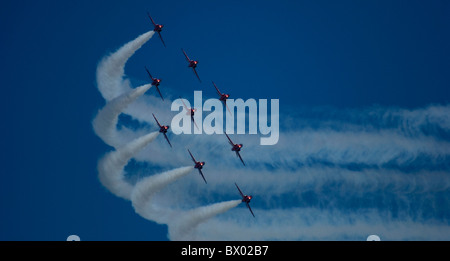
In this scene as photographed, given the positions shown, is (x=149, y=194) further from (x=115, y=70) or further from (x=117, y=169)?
(x=115, y=70)

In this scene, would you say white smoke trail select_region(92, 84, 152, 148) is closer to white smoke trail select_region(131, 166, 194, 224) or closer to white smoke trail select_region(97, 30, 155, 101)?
white smoke trail select_region(97, 30, 155, 101)

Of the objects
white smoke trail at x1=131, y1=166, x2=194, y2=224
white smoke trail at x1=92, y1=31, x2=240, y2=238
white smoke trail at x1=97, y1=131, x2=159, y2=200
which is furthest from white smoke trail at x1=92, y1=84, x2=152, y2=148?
white smoke trail at x1=131, y1=166, x2=194, y2=224

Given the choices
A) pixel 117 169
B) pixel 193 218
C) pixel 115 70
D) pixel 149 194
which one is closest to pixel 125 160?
pixel 117 169

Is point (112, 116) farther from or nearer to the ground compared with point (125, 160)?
farther from the ground

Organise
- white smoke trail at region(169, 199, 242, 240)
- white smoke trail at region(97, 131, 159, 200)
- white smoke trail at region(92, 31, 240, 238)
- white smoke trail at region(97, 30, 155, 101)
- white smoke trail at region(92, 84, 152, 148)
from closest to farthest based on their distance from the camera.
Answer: white smoke trail at region(169, 199, 242, 240), white smoke trail at region(92, 31, 240, 238), white smoke trail at region(97, 131, 159, 200), white smoke trail at region(92, 84, 152, 148), white smoke trail at region(97, 30, 155, 101)
